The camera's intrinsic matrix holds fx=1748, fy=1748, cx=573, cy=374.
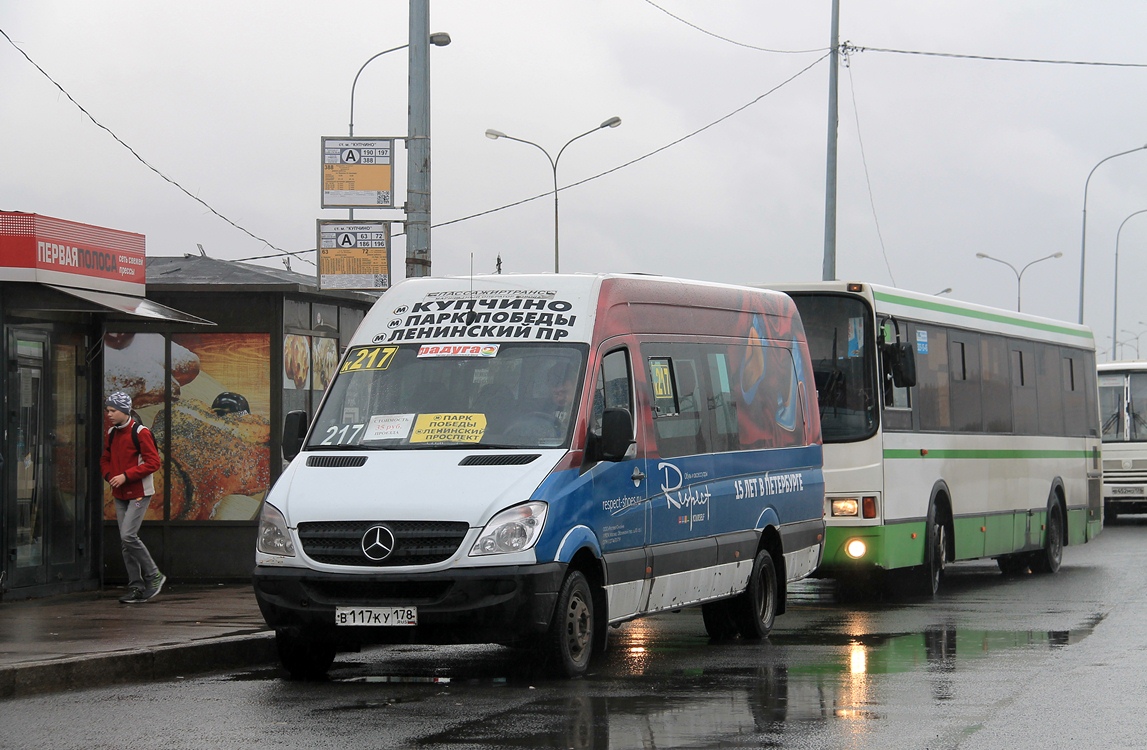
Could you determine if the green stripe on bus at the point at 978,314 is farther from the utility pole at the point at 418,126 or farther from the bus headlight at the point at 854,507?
the utility pole at the point at 418,126

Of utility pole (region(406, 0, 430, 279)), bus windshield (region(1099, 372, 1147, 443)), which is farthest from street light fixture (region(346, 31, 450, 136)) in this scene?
bus windshield (region(1099, 372, 1147, 443))

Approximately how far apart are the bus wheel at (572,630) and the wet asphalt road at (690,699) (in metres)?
0.12

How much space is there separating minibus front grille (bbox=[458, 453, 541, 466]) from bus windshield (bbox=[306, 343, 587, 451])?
0.18m

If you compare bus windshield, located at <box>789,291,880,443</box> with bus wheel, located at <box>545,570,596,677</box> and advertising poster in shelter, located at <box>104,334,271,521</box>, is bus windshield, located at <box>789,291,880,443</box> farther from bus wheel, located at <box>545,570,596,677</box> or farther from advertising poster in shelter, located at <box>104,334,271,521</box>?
bus wheel, located at <box>545,570,596,677</box>

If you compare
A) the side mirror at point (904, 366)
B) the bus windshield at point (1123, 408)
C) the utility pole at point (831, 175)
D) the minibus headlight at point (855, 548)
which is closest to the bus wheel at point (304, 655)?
the minibus headlight at point (855, 548)

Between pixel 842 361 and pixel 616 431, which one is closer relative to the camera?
pixel 616 431

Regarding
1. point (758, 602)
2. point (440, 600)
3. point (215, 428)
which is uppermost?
point (215, 428)

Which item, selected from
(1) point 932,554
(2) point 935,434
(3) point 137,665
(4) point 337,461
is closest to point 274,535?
(4) point 337,461

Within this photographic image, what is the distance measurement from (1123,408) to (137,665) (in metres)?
24.6

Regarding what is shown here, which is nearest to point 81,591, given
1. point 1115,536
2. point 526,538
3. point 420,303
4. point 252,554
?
point 252,554

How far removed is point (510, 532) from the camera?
984 cm

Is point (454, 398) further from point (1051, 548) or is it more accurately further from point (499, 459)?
point (1051, 548)

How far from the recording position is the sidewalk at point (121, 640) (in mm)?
10266

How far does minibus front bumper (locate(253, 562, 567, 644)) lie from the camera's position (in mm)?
9805
